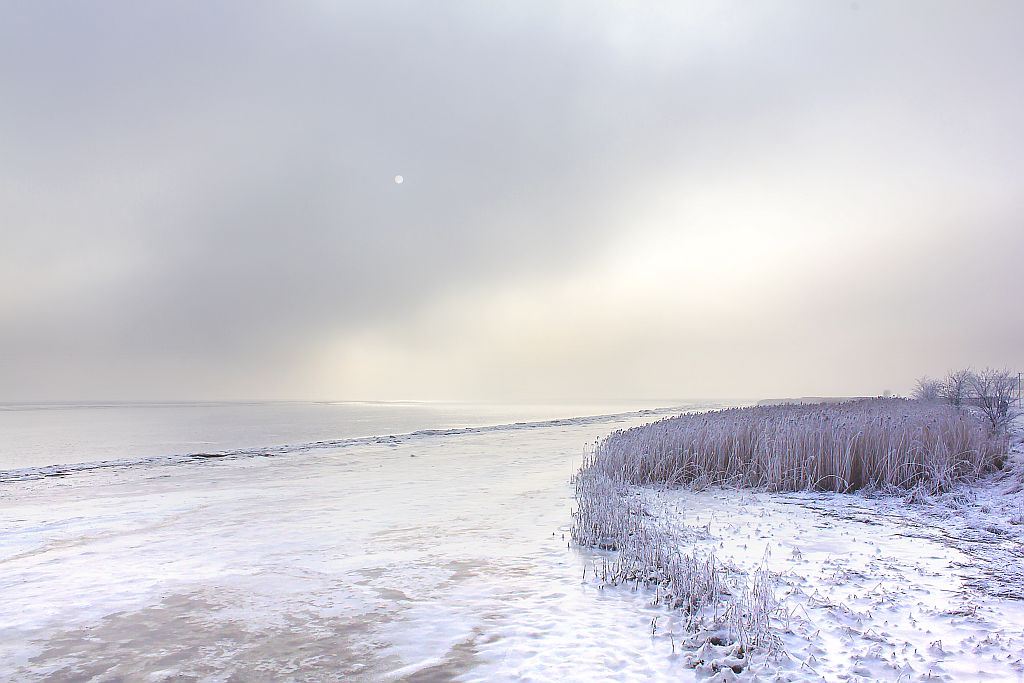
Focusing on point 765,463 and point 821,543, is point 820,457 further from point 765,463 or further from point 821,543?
point 821,543

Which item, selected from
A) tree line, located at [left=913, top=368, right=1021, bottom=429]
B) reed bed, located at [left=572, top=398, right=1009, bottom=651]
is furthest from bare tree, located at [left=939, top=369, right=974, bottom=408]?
reed bed, located at [left=572, top=398, right=1009, bottom=651]

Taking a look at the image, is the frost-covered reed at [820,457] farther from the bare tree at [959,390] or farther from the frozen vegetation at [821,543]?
the bare tree at [959,390]

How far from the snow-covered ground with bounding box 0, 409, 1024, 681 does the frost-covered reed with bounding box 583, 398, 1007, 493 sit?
2.88ft

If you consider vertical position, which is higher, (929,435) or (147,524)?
(929,435)

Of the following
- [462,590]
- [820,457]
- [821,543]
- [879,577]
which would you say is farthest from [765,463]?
[462,590]

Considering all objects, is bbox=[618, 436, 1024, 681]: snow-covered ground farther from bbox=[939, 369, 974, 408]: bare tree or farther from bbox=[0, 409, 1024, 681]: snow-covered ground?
bbox=[939, 369, 974, 408]: bare tree

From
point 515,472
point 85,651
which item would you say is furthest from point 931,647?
point 515,472

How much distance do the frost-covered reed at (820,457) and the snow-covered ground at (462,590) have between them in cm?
88

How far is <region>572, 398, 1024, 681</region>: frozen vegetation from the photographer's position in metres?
4.86

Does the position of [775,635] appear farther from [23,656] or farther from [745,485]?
[745,485]

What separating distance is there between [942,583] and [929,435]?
9260 millimetres

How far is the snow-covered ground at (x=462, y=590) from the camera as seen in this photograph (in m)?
4.80

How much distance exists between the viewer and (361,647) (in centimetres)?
520

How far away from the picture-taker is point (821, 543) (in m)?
8.43
